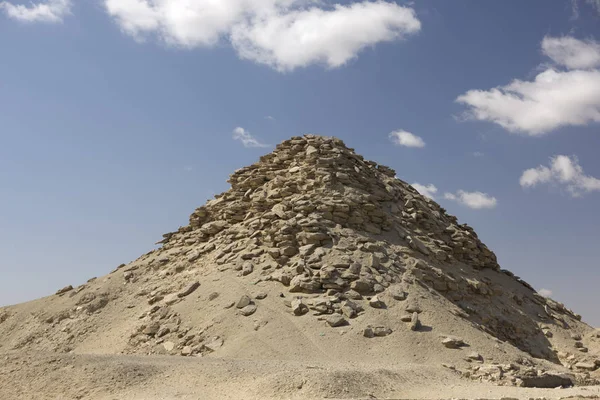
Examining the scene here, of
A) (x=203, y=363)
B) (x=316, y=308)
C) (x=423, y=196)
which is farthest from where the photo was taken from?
(x=423, y=196)

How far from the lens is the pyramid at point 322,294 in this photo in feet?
49.2

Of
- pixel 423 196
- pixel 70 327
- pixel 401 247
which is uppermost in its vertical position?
pixel 423 196

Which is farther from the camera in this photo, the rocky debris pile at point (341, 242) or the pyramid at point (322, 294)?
the rocky debris pile at point (341, 242)

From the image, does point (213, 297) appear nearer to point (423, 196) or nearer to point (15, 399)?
point (15, 399)

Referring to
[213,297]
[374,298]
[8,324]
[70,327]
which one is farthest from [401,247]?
[8,324]

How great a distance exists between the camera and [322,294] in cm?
1666

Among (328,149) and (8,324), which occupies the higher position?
(328,149)

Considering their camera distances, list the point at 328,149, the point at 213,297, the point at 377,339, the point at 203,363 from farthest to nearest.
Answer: the point at 328,149, the point at 213,297, the point at 377,339, the point at 203,363

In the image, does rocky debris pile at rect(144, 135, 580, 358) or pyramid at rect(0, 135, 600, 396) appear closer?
pyramid at rect(0, 135, 600, 396)

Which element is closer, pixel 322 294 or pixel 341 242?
pixel 322 294

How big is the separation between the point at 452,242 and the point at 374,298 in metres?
6.75

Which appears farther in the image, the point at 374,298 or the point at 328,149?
the point at 328,149

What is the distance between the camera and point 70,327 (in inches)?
774

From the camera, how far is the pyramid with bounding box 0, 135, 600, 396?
49.2 ft
